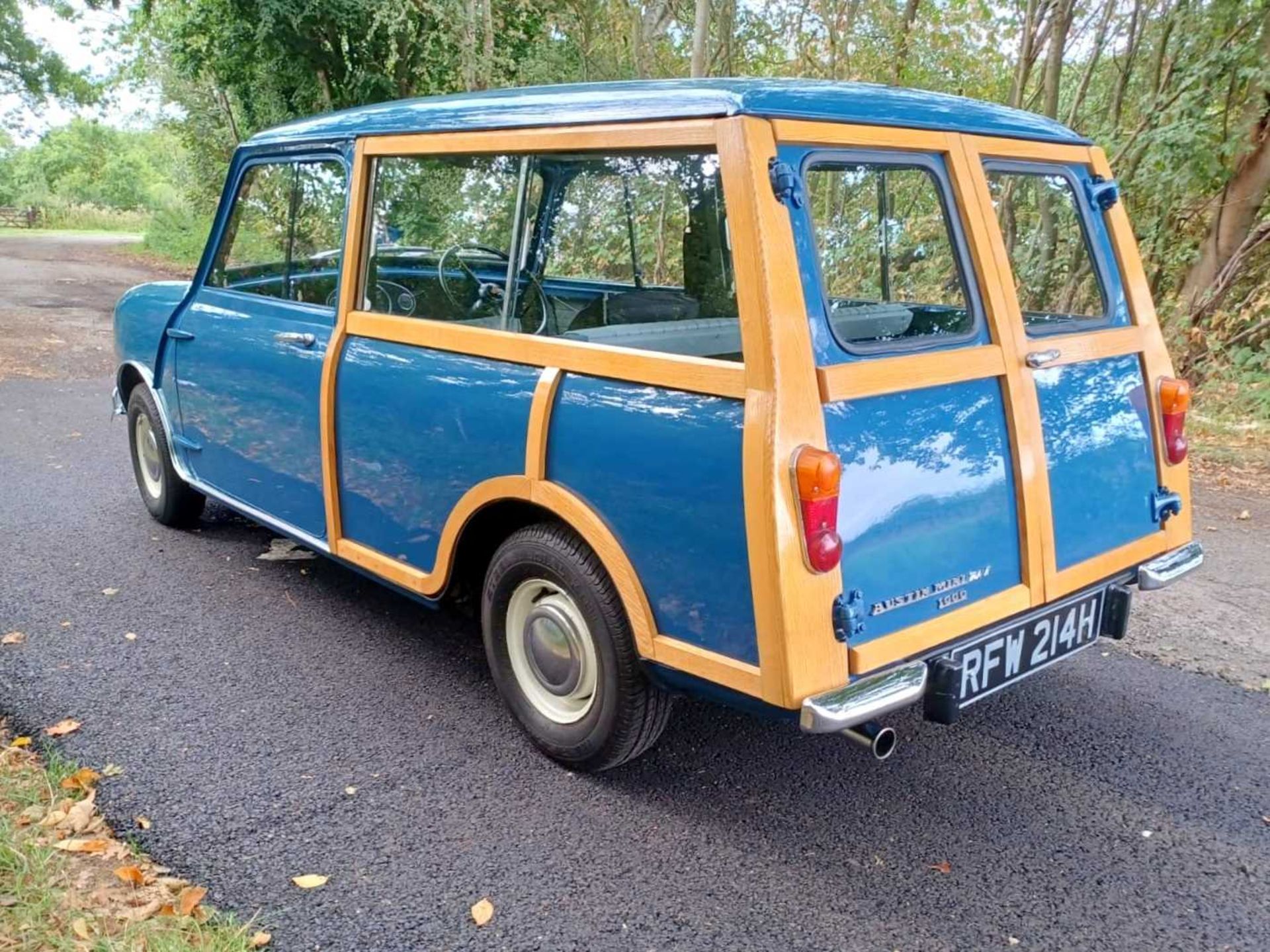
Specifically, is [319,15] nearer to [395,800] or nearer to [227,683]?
[227,683]

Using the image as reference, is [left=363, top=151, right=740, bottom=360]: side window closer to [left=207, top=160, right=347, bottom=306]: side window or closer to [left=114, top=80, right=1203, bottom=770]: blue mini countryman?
[left=114, top=80, right=1203, bottom=770]: blue mini countryman

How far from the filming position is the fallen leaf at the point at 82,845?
2.48 m

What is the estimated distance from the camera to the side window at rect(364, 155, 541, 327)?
3.15 meters

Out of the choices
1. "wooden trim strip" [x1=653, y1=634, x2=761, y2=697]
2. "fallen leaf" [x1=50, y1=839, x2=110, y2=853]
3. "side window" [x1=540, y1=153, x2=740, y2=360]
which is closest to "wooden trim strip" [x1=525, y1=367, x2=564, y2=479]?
"side window" [x1=540, y1=153, x2=740, y2=360]

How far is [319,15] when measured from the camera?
11953mm

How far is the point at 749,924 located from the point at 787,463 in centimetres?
109

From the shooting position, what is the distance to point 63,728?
3.07 meters

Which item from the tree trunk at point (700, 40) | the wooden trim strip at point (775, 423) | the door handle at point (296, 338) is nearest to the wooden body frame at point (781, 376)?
the wooden trim strip at point (775, 423)

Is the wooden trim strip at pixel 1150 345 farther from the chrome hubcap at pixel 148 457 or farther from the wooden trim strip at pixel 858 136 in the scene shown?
the chrome hubcap at pixel 148 457

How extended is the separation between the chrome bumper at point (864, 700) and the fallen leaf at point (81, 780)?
2009 millimetres

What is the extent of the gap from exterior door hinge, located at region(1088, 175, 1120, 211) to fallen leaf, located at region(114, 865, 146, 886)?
10.9 ft

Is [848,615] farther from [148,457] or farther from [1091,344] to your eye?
[148,457]

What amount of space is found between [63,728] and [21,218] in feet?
158

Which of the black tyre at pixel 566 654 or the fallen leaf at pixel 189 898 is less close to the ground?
the black tyre at pixel 566 654
